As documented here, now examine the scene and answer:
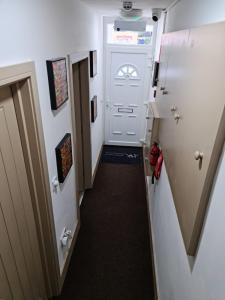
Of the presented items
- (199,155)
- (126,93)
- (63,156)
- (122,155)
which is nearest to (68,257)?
(63,156)

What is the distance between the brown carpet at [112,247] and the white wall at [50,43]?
274 mm

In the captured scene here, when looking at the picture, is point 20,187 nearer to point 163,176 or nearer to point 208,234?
point 208,234

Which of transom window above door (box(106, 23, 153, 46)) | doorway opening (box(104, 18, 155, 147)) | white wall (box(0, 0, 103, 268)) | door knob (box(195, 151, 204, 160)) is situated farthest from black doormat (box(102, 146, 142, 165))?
door knob (box(195, 151, 204, 160))

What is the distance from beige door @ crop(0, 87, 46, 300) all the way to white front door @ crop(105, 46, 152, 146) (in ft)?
10.4

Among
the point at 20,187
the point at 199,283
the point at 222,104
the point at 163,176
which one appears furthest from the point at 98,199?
the point at 222,104

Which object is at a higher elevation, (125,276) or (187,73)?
(187,73)

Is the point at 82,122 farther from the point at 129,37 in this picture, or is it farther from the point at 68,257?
the point at 129,37

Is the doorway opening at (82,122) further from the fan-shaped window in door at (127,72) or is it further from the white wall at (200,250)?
the fan-shaped window in door at (127,72)

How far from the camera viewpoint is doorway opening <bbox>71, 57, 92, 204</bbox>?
8.41 ft

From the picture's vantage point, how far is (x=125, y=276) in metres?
2.13

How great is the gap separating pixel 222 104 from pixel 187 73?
21.2 inches

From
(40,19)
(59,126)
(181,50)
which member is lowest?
(59,126)

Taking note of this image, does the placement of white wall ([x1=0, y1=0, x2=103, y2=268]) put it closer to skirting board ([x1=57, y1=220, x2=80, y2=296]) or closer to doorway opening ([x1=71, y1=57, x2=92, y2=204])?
skirting board ([x1=57, y1=220, x2=80, y2=296])

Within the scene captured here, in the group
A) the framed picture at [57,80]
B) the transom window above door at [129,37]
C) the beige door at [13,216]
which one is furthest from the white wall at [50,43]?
the transom window above door at [129,37]
